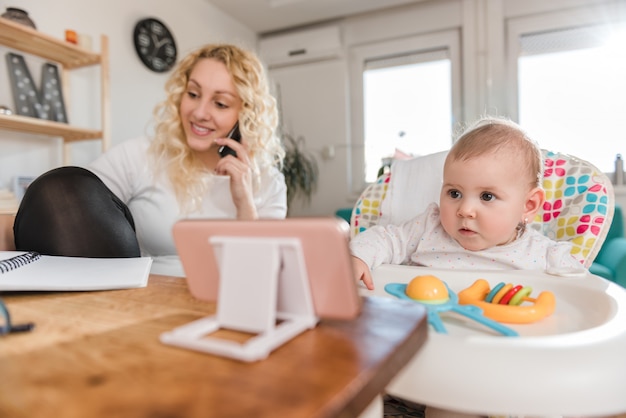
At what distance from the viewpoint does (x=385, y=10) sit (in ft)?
12.1

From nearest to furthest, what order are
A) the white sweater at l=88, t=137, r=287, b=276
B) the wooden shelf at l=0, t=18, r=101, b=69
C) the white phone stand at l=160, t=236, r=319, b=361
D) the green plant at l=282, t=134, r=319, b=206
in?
the white phone stand at l=160, t=236, r=319, b=361
the white sweater at l=88, t=137, r=287, b=276
the wooden shelf at l=0, t=18, r=101, b=69
the green plant at l=282, t=134, r=319, b=206

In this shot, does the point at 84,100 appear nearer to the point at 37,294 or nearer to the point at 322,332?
the point at 37,294

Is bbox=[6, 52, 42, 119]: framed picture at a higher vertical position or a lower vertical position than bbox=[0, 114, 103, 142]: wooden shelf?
higher

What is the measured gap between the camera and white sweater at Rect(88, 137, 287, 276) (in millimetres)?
1379

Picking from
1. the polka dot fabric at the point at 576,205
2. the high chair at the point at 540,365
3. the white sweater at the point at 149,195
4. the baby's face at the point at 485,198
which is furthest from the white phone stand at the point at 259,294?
the white sweater at the point at 149,195

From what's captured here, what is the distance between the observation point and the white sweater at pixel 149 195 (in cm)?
138

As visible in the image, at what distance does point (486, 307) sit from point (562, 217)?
0.64m

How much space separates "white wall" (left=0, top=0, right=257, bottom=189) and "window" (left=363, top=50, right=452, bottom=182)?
151 centimetres

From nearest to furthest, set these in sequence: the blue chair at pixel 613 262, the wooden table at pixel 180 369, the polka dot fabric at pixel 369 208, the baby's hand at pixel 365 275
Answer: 1. the wooden table at pixel 180 369
2. the baby's hand at pixel 365 275
3. the polka dot fabric at pixel 369 208
4. the blue chair at pixel 613 262

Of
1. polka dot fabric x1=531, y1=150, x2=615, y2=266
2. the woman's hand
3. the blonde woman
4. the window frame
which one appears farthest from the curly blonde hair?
the window frame

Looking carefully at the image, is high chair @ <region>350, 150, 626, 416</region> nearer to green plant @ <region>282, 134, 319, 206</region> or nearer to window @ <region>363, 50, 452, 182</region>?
window @ <region>363, 50, 452, 182</region>

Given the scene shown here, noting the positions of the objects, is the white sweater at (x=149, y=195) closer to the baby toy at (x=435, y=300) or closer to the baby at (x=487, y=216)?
the baby at (x=487, y=216)

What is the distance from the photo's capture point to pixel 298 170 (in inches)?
148

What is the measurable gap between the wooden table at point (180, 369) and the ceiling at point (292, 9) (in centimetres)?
357
